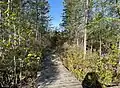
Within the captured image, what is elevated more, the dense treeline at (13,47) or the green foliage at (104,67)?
the dense treeline at (13,47)

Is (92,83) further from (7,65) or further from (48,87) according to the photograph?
(7,65)

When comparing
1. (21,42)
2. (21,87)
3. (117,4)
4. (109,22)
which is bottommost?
(21,87)

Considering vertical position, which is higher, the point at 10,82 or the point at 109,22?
the point at 109,22

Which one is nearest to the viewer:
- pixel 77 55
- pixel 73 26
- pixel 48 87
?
pixel 48 87

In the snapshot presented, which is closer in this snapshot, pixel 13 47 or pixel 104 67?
pixel 13 47

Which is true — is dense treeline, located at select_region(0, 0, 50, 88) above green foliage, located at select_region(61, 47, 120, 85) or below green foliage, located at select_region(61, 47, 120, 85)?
above

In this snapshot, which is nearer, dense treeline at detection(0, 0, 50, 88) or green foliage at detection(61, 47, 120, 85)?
dense treeline at detection(0, 0, 50, 88)

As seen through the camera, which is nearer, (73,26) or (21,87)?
(21,87)

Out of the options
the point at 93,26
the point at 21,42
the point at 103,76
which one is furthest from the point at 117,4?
the point at 21,42

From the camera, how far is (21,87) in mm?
9969

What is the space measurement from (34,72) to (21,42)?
2999 millimetres

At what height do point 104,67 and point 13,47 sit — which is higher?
point 13,47

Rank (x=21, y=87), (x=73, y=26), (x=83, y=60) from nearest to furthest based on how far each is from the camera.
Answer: (x=21, y=87), (x=83, y=60), (x=73, y=26)

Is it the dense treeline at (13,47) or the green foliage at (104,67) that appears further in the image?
the green foliage at (104,67)
